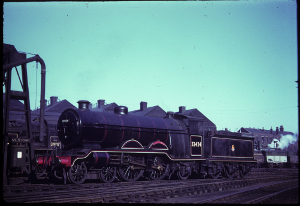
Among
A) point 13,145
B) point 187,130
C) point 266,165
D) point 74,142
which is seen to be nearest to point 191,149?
point 187,130

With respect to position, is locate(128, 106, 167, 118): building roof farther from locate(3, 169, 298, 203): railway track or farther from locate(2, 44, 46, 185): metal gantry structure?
locate(3, 169, 298, 203): railway track

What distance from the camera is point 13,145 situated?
12.3 metres

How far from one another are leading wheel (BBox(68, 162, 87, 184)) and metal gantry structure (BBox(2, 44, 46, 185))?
6.44 ft

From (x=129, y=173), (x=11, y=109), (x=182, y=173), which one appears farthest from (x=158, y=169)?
(x=11, y=109)

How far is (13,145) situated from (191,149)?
8.88 meters

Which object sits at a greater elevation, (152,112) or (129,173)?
(152,112)

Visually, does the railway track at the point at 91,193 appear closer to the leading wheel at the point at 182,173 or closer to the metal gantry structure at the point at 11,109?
the metal gantry structure at the point at 11,109

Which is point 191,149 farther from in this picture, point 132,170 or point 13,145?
point 13,145

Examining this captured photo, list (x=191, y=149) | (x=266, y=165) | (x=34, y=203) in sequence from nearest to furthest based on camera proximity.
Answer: (x=34, y=203) < (x=191, y=149) < (x=266, y=165)

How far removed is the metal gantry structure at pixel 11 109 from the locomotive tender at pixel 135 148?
34.6 inches

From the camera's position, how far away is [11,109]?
12.3 metres

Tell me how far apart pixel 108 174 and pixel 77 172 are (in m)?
1.51

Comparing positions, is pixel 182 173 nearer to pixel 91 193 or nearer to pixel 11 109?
pixel 91 193

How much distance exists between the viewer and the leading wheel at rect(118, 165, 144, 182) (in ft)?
43.8
